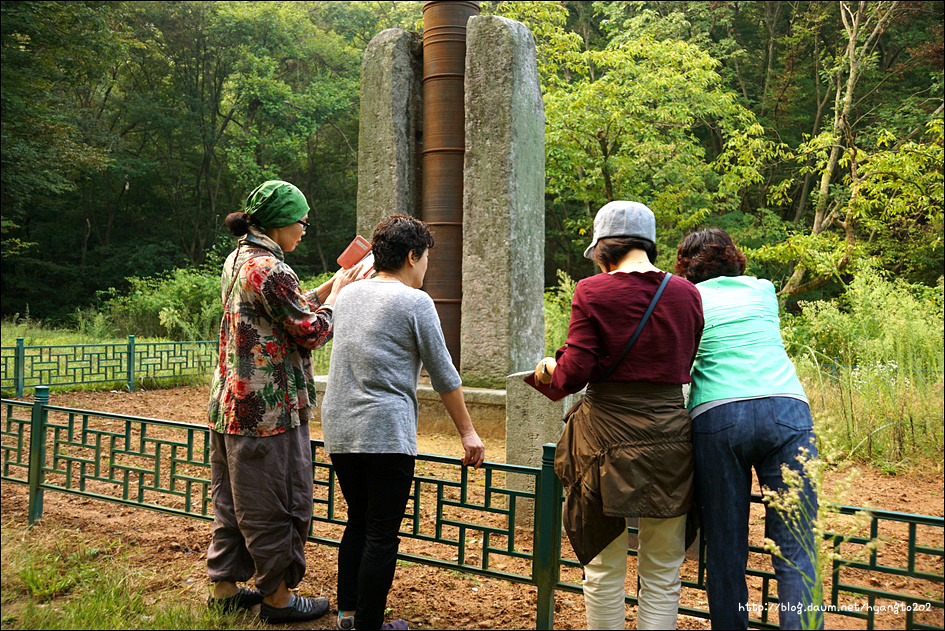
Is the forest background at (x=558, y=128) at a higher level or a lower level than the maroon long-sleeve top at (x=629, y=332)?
higher

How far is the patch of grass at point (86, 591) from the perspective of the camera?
2.79 m

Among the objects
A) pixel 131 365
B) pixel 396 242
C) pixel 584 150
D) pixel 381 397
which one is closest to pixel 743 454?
pixel 381 397

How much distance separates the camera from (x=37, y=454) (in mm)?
4219

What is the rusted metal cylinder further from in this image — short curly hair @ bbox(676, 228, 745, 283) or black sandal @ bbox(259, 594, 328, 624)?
short curly hair @ bbox(676, 228, 745, 283)

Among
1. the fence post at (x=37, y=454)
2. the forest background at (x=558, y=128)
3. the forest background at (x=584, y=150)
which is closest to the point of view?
the fence post at (x=37, y=454)

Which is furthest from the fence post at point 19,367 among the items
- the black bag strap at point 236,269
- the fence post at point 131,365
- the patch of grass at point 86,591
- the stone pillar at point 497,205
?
the black bag strap at point 236,269

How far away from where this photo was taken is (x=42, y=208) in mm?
21844

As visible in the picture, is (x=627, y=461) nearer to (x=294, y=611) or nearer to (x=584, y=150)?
(x=294, y=611)

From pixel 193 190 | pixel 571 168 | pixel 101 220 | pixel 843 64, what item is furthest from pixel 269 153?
pixel 843 64

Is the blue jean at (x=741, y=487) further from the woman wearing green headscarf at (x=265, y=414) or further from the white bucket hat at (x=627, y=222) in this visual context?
the woman wearing green headscarf at (x=265, y=414)

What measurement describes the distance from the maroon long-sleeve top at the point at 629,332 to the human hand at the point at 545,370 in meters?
0.19

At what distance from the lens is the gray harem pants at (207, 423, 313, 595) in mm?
2730

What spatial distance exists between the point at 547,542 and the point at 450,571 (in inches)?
40.3

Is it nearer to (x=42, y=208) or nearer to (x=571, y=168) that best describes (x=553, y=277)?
(x=571, y=168)
